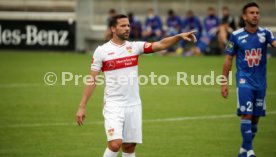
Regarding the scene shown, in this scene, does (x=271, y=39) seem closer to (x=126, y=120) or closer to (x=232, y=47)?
(x=232, y=47)

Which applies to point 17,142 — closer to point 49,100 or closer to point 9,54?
point 49,100

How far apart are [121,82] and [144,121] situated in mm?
5964

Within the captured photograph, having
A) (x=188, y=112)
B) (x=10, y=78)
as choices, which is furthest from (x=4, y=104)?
(x=10, y=78)

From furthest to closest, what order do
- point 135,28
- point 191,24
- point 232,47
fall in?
point 135,28 < point 191,24 < point 232,47

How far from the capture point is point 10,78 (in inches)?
937

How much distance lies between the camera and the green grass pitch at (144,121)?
12.1 m

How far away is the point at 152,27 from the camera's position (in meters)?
35.3

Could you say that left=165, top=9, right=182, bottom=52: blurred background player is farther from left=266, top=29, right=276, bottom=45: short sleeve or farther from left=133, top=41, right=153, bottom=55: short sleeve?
left=133, top=41, right=153, bottom=55: short sleeve

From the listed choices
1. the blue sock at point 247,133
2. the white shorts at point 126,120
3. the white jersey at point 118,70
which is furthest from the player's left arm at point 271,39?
the white shorts at point 126,120

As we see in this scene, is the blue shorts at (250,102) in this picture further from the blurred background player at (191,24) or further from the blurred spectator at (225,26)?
the blurred background player at (191,24)

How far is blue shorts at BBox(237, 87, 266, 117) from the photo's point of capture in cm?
1084

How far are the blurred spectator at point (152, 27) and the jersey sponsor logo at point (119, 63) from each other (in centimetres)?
2555

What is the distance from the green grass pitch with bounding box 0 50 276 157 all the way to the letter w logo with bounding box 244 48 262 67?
1.64 m

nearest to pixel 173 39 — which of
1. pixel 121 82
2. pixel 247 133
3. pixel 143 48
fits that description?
pixel 143 48
